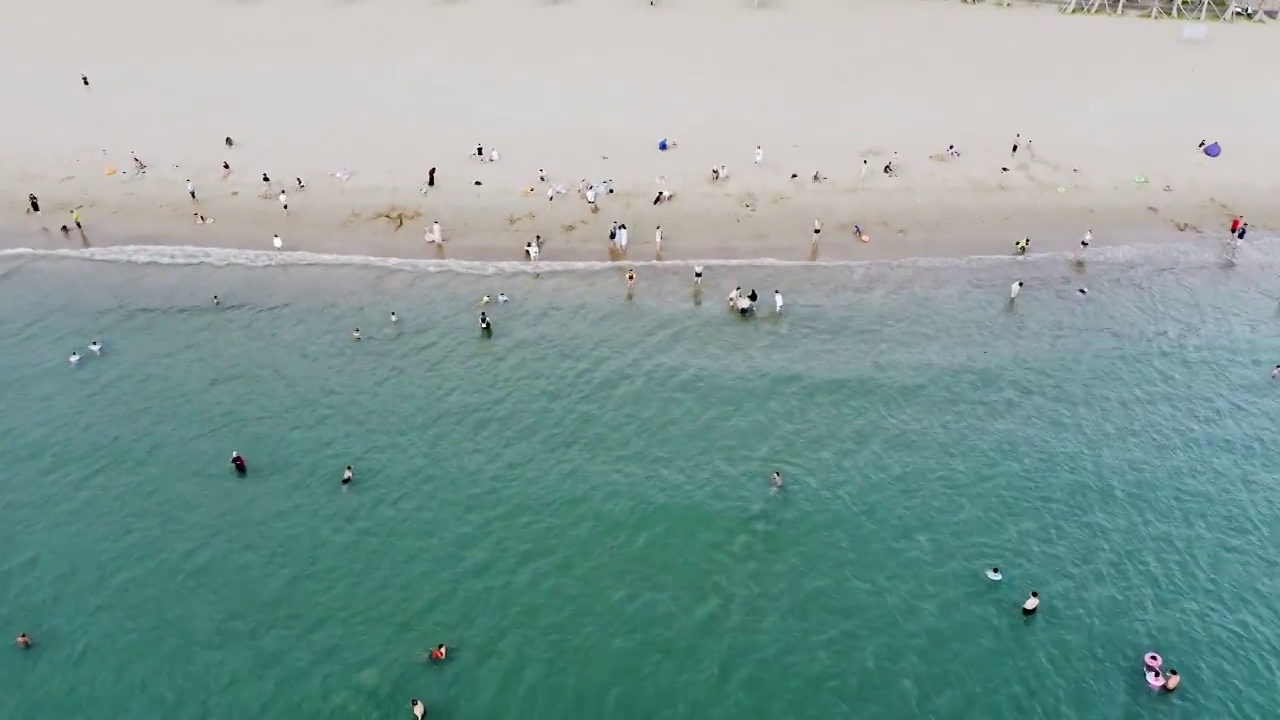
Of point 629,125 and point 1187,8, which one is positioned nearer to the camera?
point 629,125

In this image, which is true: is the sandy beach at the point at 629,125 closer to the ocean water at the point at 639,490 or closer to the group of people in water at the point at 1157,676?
the ocean water at the point at 639,490

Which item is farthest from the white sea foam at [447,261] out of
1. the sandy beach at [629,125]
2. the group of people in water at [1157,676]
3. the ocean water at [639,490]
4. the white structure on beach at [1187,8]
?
the white structure on beach at [1187,8]

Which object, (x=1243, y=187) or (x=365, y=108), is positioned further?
(x=365, y=108)

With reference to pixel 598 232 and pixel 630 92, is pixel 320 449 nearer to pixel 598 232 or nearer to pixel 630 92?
pixel 598 232

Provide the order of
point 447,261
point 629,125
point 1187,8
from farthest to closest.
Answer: point 1187,8 < point 629,125 < point 447,261

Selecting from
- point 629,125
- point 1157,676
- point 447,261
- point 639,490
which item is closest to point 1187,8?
point 629,125

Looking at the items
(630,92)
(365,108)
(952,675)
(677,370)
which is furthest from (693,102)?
(952,675)

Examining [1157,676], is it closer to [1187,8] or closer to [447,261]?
[447,261]
